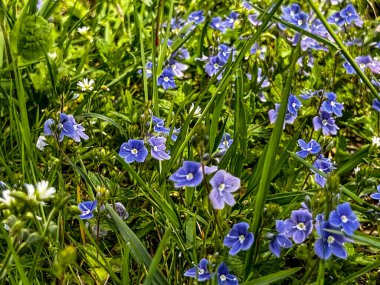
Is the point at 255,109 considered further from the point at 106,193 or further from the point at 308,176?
the point at 106,193

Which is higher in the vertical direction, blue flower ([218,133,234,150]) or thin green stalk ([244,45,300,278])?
thin green stalk ([244,45,300,278])

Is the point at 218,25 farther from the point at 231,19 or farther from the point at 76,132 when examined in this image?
the point at 76,132

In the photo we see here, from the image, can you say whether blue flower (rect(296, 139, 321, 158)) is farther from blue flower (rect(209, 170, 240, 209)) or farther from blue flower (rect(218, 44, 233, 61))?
blue flower (rect(218, 44, 233, 61))

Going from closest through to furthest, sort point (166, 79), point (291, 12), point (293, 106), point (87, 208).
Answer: point (87, 208), point (293, 106), point (166, 79), point (291, 12)

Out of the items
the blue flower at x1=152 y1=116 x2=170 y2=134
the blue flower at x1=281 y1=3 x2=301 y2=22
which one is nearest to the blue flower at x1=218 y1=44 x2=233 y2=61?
the blue flower at x1=281 y1=3 x2=301 y2=22

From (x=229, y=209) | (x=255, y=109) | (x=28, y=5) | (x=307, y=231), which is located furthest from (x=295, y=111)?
(x=28, y=5)

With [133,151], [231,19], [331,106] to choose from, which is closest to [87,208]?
[133,151]
